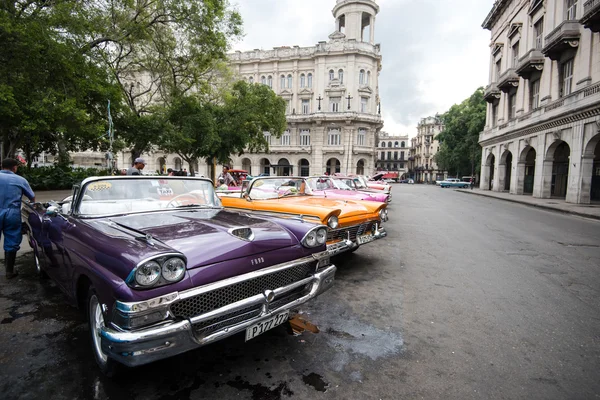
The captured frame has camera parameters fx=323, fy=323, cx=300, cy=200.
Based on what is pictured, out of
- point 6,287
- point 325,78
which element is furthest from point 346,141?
point 6,287

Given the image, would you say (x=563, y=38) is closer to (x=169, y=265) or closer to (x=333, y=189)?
(x=333, y=189)

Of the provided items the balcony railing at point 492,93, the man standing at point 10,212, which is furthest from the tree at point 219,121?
the balcony railing at point 492,93

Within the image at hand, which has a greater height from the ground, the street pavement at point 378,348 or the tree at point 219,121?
the tree at point 219,121

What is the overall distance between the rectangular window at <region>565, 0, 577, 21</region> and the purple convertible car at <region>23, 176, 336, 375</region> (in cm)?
2552

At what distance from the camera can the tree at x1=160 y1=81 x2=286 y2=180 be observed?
68.5ft

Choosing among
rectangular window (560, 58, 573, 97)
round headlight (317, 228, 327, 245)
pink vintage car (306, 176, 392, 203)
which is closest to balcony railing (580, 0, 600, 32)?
rectangular window (560, 58, 573, 97)

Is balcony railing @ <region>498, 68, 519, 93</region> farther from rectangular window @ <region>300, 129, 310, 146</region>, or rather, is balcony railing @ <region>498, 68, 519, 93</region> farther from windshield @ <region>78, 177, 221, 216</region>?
windshield @ <region>78, 177, 221, 216</region>

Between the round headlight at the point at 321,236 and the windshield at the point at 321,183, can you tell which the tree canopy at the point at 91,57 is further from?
the round headlight at the point at 321,236

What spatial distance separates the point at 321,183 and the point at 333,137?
41.8 meters

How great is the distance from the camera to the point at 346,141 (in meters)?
48.7

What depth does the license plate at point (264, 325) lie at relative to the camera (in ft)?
7.98

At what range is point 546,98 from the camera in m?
21.9

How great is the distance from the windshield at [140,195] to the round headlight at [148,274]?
58.4 inches

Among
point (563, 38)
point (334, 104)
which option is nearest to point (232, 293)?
point (563, 38)
